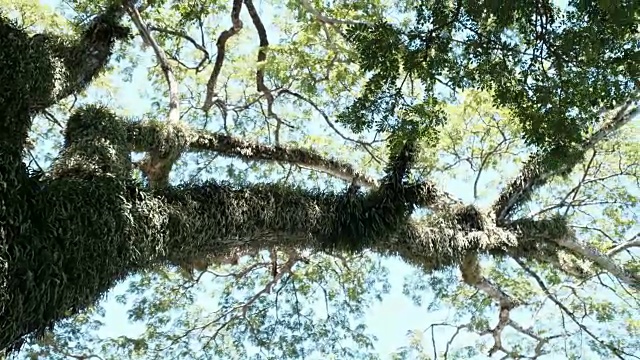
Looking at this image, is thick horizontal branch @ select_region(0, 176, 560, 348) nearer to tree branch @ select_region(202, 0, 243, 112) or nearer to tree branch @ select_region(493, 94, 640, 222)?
tree branch @ select_region(493, 94, 640, 222)

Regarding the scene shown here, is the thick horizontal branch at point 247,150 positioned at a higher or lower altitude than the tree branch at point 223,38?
lower

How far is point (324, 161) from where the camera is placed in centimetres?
820

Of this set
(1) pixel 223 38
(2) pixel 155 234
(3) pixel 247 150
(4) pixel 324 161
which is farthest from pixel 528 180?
(2) pixel 155 234

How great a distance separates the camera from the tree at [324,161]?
14.5ft

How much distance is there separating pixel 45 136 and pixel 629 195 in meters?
8.30

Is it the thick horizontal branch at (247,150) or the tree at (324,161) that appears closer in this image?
the tree at (324,161)

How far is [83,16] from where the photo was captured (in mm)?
8203

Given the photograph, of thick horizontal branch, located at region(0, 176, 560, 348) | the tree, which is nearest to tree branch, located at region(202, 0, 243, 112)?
the tree

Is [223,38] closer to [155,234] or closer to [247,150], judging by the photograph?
[247,150]

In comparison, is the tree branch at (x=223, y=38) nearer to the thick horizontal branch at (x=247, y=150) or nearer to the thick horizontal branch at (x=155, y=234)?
the thick horizontal branch at (x=247, y=150)

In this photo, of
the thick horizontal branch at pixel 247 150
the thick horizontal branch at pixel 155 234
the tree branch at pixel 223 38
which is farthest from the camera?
the tree branch at pixel 223 38

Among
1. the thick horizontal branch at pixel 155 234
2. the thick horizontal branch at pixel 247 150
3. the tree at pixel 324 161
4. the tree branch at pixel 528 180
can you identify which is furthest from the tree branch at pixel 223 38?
the tree branch at pixel 528 180

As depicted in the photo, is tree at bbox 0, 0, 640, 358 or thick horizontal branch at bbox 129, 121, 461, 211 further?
thick horizontal branch at bbox 129, 121, 461, 211

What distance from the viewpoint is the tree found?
174 inches
